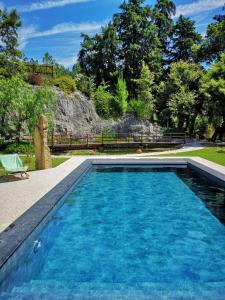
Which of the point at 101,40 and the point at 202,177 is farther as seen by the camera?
the point at 101,40

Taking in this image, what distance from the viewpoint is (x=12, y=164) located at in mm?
12359

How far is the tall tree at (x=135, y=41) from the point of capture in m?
40.6

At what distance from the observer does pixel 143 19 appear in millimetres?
40938

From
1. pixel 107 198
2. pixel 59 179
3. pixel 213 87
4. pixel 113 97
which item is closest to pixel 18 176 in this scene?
pixel 59 179

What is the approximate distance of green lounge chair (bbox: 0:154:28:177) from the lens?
11.9 metres

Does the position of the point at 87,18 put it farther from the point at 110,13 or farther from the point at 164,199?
the point at 164,199

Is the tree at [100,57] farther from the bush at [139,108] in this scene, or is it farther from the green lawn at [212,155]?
the green lawn at [212,155]

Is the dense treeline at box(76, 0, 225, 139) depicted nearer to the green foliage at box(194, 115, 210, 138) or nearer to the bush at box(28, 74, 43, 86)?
the green foliage at box(194, 115, 210, 138)

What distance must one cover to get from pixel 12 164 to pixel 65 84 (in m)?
22.2

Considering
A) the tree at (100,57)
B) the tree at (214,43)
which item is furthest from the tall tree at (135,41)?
the tree at (214,43)

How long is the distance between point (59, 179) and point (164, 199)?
3.61 metres

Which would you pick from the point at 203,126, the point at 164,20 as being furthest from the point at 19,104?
the point at 164,20

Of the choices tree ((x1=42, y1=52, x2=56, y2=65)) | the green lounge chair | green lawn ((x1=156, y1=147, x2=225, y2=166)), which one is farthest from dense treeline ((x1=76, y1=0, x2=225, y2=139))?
the green lounge chair

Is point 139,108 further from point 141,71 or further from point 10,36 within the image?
point 10,36
